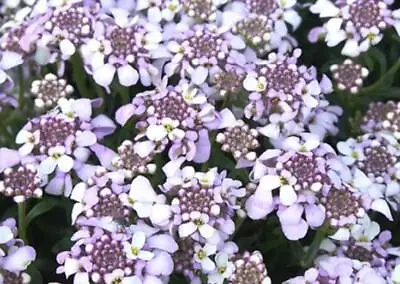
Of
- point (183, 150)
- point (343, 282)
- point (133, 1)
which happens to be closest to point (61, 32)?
point (133, 1)

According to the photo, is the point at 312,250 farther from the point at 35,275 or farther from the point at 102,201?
the point at 35,275

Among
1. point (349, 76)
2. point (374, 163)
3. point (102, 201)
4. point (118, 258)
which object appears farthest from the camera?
point (349, 76)

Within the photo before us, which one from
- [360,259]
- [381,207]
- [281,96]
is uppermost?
[281,96]

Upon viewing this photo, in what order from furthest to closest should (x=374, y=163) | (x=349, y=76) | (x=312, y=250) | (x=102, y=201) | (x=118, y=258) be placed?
(x=349, y=76)
(x=374, y=163)
(x=312, y=250)
(x=102, y=201)
(x=118, y=258)

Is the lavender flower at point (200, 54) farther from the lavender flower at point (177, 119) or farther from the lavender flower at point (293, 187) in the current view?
the lavender flower at point (293, 187)

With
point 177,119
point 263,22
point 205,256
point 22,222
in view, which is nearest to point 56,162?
point 22,222

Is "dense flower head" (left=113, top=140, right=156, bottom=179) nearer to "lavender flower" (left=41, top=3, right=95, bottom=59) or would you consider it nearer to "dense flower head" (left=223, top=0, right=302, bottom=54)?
"lavender flower" (left=41, top=3, right=95, bottom=59)

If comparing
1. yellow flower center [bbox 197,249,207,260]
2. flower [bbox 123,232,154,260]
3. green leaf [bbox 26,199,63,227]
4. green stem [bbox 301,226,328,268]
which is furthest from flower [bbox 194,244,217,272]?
green leaf [bbox 26,199,63,227]
